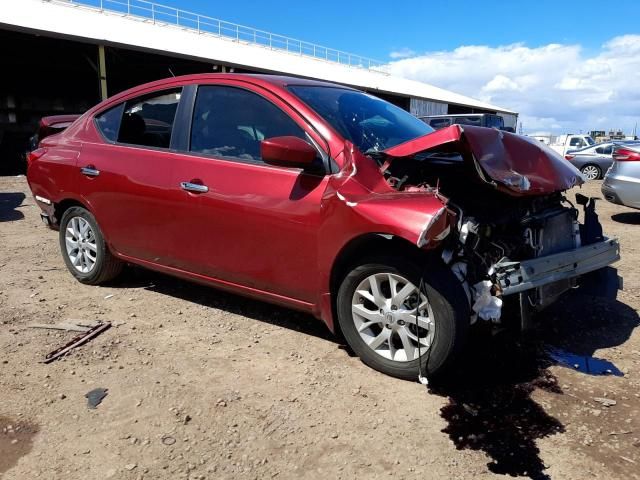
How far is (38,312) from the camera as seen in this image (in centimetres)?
414

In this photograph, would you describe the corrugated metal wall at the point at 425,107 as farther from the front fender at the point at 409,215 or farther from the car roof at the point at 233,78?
the front fender at the point at 409,215

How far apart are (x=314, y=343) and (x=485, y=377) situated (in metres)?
1.14

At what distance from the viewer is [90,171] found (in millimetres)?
4371

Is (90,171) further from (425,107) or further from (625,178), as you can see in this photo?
(425,107)

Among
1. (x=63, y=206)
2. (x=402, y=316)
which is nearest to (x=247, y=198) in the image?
(x=402, y=316)

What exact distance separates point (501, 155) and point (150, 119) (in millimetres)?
2687

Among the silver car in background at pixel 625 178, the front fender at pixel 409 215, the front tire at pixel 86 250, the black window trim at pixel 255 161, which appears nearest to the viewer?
the front fender at pixel 409 215

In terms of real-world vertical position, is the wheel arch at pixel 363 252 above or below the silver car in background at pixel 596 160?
below

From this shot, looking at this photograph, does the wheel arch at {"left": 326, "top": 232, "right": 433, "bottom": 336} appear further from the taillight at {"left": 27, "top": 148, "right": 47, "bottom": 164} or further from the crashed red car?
the taillight at {"left": 27, "top": 148, "right": 47, "bottom": 164}

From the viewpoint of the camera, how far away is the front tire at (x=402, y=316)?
285 centimetres

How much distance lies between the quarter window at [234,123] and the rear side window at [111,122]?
932 millimetres

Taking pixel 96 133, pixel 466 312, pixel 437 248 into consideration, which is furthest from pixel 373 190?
pixel 96 133

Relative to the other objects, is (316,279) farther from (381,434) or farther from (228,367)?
(381,434)

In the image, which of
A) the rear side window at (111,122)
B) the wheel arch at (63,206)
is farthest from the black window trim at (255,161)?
the wheel arch at (63,206)
